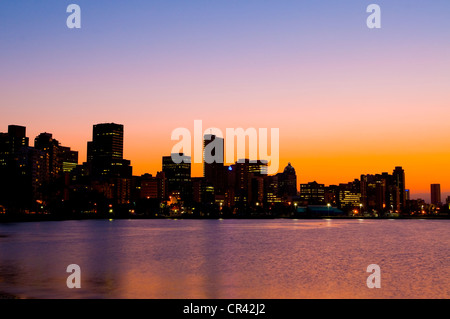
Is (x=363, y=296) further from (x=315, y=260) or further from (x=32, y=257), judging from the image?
(x=32, y=257)

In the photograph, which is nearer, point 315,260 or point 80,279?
point 80,279

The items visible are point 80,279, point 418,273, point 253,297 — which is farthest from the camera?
point 418,273

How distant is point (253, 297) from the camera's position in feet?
112

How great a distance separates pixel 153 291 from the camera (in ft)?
119

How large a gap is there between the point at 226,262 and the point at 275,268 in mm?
7991

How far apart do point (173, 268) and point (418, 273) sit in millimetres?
24043
